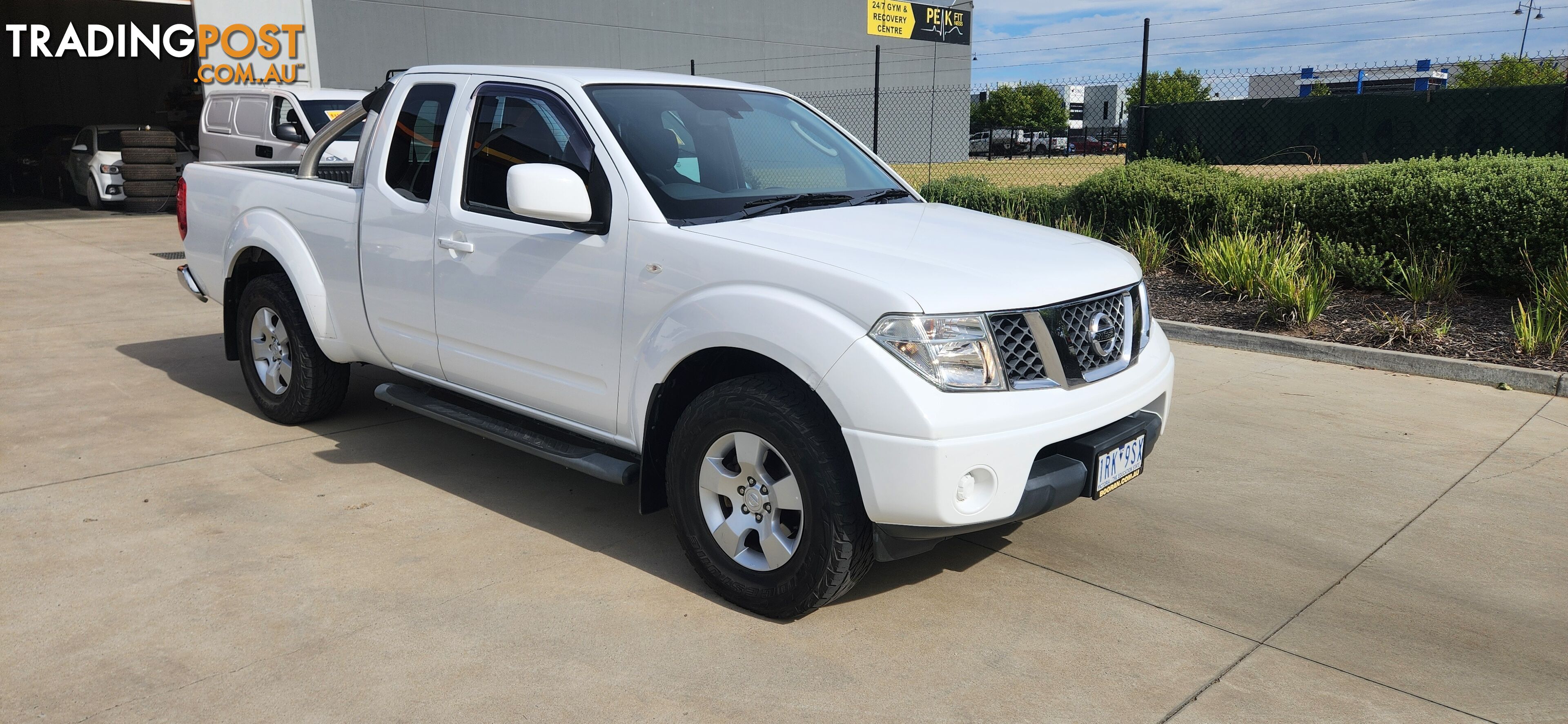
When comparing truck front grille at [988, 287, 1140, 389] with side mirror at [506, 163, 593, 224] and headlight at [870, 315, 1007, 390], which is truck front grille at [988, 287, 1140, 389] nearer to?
headlight at [870, 315, 1007, 390]

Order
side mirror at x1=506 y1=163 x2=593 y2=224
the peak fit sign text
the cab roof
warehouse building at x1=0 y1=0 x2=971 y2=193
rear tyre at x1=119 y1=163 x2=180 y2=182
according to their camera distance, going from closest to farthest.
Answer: side mirror at x1=506 y1=163 x2=593 y2=224 → the cab roof → rear tyre at x1=119 y1=163 x2=180 y2=182 → the peak fit sign text → warehouse building at x1=0 y1=0 x2=971 y2=193

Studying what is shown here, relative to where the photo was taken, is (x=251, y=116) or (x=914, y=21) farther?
(x=914, y=21)

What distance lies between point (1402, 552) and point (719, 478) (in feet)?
8.94

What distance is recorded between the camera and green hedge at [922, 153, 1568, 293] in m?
8.20

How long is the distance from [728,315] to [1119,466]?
1397 millimetres

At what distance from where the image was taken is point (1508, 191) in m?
8.27

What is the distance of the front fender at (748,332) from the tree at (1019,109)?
8721 cm

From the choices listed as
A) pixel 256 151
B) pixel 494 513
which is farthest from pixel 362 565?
pixel 256 151

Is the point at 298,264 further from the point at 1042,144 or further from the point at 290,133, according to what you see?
the point at 1042,144

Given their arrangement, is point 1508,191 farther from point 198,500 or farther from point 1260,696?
point 198,500

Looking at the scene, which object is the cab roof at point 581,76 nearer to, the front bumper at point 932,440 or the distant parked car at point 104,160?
the front bumper at point 932,440

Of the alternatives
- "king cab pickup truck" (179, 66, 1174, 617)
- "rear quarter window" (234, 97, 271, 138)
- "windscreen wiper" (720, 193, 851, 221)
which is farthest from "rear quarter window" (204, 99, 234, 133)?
"windscreen wiper" (720, 193, 851, 221)

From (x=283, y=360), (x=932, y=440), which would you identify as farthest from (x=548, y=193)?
(x=283, y=360)

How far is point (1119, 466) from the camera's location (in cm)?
377
